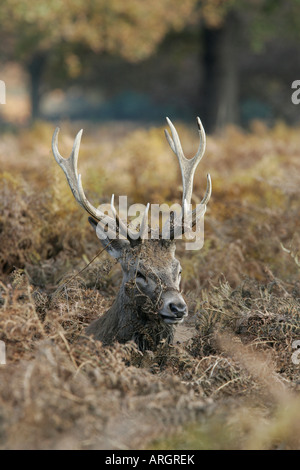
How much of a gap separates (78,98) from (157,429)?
55.5m

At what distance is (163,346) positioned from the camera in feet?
16.3

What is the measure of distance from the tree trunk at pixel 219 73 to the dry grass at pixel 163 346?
43.0 feet

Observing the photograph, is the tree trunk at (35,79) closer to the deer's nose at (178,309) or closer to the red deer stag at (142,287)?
the red deer stag at (142,287)

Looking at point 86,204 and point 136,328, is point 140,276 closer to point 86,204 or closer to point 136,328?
point 136,328

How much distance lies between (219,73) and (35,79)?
13989mm

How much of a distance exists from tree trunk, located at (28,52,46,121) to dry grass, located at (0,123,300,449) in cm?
2427

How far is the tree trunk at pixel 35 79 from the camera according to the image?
3362 cm

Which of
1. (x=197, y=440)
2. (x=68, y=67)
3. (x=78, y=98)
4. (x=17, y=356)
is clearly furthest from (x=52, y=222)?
(x=78, y=98)

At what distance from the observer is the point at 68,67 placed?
25.6 metres

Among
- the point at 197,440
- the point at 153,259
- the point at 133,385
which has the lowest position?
the point at 197,440

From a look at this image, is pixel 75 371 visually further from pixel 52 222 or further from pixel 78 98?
pixel 78 98

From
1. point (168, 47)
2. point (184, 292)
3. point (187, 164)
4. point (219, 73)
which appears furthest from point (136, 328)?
point (168, 47)

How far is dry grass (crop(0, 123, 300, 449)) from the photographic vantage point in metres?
3.61

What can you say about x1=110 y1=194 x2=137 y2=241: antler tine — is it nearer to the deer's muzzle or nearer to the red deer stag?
the red deer stag
